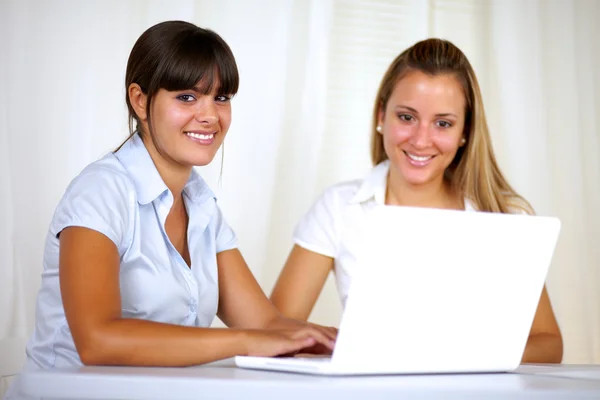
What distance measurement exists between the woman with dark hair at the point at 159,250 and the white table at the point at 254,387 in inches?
9.9

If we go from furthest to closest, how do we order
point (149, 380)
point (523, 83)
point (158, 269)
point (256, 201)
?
1. point (523, 83)
2. point (256, 201)
3. point (158, 269)
4. point (149, 380)

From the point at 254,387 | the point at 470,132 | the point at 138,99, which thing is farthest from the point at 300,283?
the point at 254,387

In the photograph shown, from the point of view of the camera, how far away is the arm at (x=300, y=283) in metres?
2.55

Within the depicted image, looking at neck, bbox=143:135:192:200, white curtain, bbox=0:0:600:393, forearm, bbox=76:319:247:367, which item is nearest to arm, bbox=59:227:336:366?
forearm, bbox=76:319:247:367

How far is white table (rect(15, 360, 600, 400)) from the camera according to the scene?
108cm

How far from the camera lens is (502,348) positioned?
141 cm

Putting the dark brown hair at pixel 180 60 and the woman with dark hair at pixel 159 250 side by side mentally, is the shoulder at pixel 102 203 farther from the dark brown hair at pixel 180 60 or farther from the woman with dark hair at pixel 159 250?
the dark brown hair at pixel 180 60

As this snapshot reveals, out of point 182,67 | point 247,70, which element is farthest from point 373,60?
point 182,67

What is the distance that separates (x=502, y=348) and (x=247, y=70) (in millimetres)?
2102

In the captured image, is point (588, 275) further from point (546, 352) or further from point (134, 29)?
point (134, 29)

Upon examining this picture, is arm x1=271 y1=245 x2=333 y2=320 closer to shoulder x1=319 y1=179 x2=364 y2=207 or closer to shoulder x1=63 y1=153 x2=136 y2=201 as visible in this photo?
shoulder x1=319 y1=179 x2=364 y2=207

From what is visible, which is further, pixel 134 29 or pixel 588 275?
pixel 588 275

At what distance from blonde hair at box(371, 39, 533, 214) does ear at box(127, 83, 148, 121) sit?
36.9 inches

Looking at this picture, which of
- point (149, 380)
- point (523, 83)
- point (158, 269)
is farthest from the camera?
point (523, 83)
